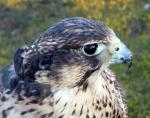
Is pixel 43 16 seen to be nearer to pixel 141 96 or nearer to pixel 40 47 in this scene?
pixel 141 96

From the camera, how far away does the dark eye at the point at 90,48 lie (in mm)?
3623

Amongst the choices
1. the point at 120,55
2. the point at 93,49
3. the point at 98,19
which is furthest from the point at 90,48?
the point at 98,19

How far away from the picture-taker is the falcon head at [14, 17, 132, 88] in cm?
364

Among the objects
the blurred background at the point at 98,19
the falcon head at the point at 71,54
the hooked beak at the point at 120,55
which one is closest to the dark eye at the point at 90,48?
the falcon head at the point at 71,54

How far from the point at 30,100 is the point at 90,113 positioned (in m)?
0.41

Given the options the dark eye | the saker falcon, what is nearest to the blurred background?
the saker falcon

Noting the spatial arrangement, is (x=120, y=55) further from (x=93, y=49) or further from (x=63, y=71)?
(x=63, y=71)

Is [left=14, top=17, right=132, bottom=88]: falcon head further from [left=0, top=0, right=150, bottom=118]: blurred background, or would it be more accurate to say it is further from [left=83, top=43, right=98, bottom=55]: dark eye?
[left=0, top=0, right=150, bottom=118]: blurred background

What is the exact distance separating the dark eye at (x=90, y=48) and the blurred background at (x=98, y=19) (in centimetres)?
295

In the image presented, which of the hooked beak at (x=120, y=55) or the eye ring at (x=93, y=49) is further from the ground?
the eye ring at (x=93, y=49)

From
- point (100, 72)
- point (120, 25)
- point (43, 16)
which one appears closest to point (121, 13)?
point (120, 25)

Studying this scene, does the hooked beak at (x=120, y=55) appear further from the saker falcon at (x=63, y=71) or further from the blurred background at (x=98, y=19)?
the blurred background at (x=98, y=19)

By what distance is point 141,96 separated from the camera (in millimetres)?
6527

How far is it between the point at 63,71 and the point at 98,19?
4145mm
